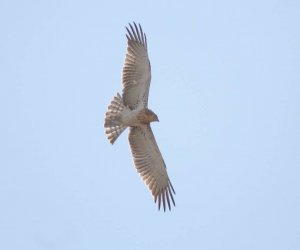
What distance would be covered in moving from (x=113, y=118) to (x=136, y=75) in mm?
970

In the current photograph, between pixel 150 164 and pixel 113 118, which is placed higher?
pixel 113 118

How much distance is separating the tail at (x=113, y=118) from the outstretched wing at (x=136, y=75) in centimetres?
14

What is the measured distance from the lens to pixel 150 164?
18547mm

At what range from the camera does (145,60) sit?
58.2 ft

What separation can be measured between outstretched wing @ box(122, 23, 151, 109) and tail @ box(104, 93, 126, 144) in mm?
142

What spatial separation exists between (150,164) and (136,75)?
201cm

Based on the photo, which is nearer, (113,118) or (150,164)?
(113,118)

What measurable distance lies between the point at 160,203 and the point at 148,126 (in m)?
1.67

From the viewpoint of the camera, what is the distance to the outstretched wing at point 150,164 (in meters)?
18.2

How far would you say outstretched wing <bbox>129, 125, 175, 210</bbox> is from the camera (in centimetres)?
1819

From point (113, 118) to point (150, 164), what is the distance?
1461 mm

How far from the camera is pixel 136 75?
17.7 m

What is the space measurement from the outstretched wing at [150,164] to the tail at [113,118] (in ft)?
1.70

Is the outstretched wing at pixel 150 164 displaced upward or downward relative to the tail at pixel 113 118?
downward
